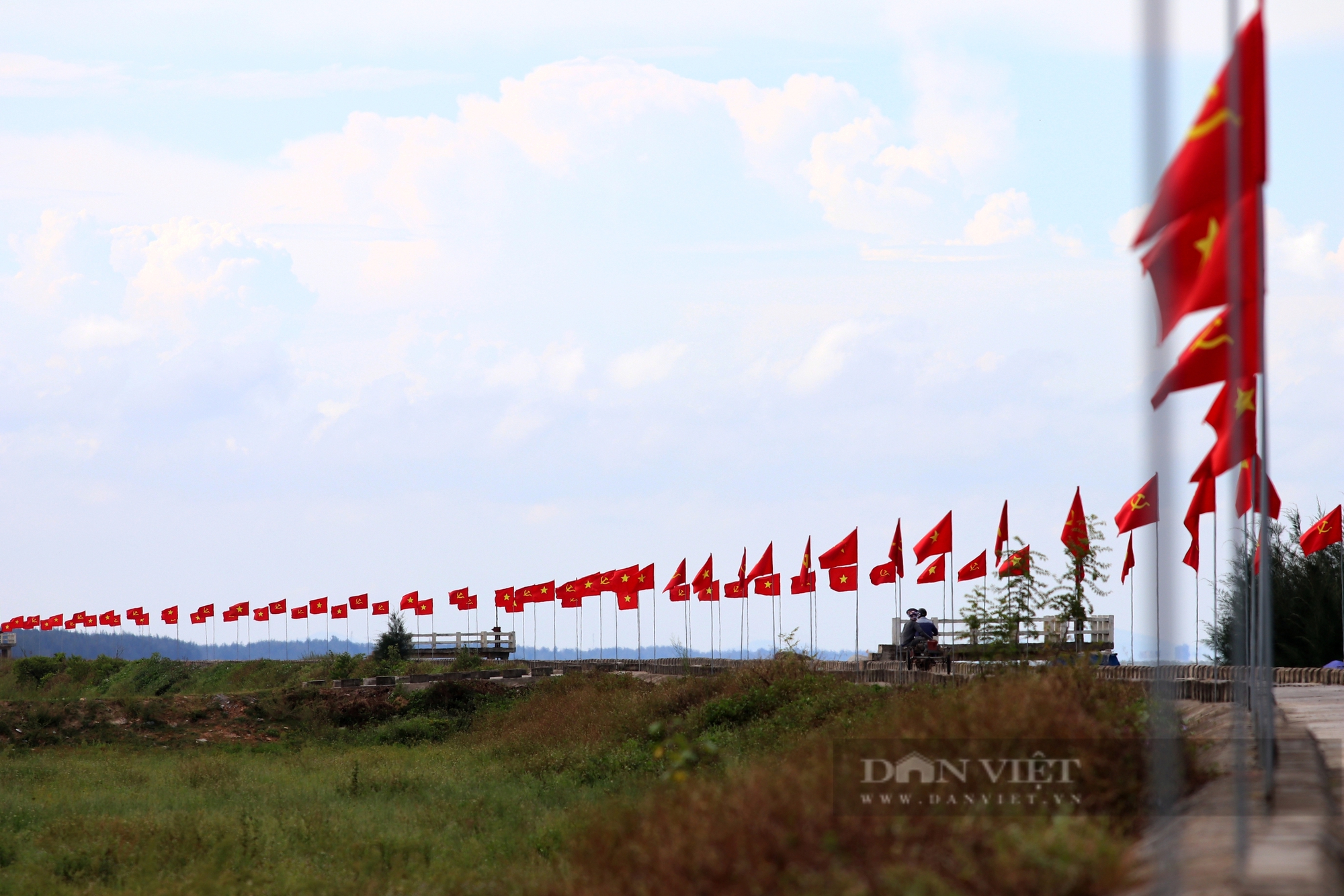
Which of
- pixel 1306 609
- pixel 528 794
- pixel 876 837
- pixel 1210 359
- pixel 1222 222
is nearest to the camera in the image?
pixel 876 837

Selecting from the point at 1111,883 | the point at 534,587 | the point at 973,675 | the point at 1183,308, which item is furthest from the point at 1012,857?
the point at 534,587

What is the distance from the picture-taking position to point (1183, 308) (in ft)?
27.3

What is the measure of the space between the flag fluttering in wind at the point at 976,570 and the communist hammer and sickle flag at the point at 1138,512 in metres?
10.0

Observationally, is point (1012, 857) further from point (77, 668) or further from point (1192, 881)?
point (77, 668)

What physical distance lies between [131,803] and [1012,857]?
1783 cm

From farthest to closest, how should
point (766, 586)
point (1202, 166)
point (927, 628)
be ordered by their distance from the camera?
point (766, 586), point (927, 628), point (1202, 166)

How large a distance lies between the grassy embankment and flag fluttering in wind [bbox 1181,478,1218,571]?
13.1 feet

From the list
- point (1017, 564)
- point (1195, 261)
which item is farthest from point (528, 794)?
point (1195, 261)

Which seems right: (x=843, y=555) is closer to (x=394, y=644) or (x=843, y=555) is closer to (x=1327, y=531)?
(x=1327, y=531)

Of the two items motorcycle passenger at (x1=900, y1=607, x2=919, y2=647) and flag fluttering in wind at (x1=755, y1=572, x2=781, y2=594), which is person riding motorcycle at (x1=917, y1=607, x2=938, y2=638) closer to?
motorcycle passenger at (x1=900, y1=607, x2=919, y2=647)

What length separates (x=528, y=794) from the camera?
20391 millimetres

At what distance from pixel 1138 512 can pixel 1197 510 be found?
355cm

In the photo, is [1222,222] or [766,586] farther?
[766,586]

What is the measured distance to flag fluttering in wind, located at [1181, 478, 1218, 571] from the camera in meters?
16.3
